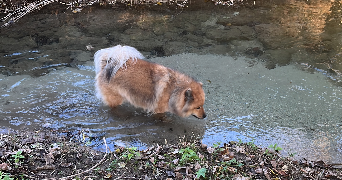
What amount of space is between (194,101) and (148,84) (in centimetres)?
91

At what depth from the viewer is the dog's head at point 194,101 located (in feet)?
17.5

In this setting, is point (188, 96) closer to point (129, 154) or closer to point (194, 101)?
point (194, 101)

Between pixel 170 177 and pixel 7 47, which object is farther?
pixel 7 47

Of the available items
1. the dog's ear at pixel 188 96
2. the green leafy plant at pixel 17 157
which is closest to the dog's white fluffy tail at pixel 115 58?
the dog's ear at pixel 188 96

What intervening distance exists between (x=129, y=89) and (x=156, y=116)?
2.68 ft

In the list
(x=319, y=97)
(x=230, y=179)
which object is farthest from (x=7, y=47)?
(x=319, y=97)

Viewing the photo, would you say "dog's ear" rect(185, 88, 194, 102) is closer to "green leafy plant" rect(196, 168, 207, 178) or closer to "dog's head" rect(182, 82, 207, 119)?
"dog's head" rect(182, 82, 207, 119)

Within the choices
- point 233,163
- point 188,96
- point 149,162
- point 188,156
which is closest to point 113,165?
point 149,162

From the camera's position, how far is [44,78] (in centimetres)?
673

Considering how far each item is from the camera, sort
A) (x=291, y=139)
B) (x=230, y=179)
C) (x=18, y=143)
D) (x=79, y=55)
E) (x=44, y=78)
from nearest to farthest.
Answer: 1. (x=230, y=179)
2. (x=18, y=143)
3. (x=291, y=139)
4. (x=44, y=78)
5. (x=79, y=55)

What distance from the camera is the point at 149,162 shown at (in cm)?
436

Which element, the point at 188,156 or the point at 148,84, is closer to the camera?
the point at 188,156

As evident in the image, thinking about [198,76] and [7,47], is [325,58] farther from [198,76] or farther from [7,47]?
[7,47]

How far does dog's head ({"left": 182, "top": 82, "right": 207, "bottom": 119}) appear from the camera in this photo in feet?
17.5
